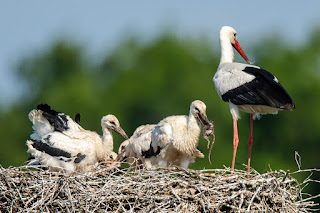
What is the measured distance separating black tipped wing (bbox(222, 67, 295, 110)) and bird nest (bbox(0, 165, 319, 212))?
5.18 feet

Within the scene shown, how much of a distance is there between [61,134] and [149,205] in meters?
3.05

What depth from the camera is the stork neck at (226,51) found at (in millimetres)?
11070

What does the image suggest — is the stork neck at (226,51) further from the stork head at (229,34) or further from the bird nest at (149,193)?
the bird nest at (149,193)

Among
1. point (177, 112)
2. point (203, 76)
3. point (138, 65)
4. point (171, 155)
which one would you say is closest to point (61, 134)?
point (171, 155)

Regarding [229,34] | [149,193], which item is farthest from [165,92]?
[149,193]

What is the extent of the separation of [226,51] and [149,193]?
151 inches

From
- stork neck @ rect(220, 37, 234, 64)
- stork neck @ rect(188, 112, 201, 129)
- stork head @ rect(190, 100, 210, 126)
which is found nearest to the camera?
stork head @ rect(190, 100, 210, 126)

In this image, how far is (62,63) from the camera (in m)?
38.6

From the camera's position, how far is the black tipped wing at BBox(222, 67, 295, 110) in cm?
959

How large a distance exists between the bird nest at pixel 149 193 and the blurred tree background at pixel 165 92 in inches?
589

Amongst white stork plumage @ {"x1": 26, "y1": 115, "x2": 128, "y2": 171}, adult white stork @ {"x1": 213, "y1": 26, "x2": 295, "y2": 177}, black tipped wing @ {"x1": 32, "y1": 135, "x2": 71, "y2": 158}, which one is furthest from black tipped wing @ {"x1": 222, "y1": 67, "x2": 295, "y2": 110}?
black tipped wing @ {"x1": 32, "y1": 135, "x2": 71, "y2": 158}

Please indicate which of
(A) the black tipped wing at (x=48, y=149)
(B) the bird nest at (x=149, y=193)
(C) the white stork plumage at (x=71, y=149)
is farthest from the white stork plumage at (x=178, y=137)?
(B) the bird nest at (x=149, y=193)

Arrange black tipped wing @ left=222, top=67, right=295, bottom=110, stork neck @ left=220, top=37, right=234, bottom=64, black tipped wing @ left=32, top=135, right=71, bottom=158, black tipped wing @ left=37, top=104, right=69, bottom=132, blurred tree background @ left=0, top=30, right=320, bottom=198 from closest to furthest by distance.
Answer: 1. black tipped wing @ left=222, top=67, right=295, bottom=110
2. black tipped wing @ left=32, top=135, right=71, bottom=158
3. black tipped wing @ left=37, top=104, right=69, bottom=132
4. stork neck @ left=220, top=37, right=234, bottom=64
5. blurred tree background @ left=0, top=30, right=320, bottom=198

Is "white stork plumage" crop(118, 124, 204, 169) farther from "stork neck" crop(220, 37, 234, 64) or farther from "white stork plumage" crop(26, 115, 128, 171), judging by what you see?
"stork neck" crop(220, 37, 234, 64)
